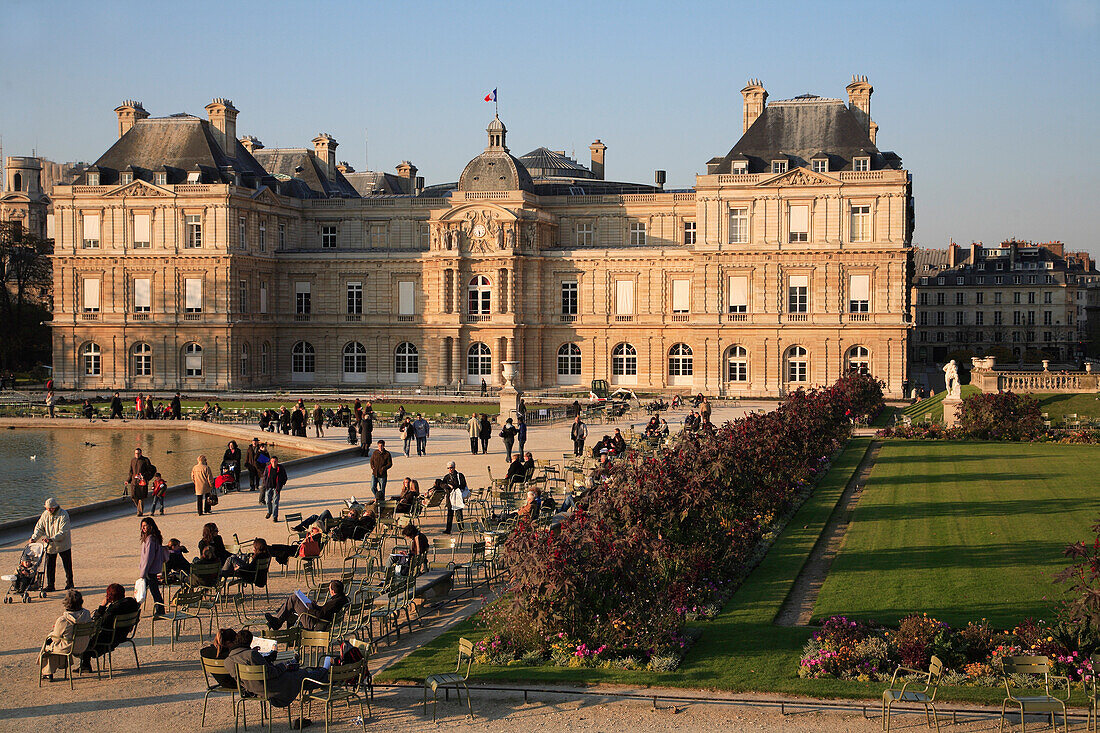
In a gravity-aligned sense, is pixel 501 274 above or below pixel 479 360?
above

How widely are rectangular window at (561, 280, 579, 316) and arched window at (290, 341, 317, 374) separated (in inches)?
602

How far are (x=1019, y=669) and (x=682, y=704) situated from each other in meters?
3.88

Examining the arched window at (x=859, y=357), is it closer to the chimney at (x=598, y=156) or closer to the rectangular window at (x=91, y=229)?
the chimney at (x=598, y=156)

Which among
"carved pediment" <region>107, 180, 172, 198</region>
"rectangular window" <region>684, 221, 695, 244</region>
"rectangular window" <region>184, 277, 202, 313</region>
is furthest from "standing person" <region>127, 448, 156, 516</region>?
"rectangular window" <region>684, 221, 695, 244</region>

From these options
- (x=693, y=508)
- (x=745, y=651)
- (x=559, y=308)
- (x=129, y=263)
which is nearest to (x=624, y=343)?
(x=559, y=308)

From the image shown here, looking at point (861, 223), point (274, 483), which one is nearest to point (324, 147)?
point (861, 223)

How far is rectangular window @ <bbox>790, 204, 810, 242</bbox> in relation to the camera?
59969mm

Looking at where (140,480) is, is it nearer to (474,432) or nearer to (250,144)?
(474,432)

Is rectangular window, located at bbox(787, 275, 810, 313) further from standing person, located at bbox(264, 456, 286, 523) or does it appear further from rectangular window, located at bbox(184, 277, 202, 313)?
standing person, located at bbox(264, 456, 286, 523)

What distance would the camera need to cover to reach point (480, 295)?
65938 millimetres

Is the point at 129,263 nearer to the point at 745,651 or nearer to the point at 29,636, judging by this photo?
the point at 29,636

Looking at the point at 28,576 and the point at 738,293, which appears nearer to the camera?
the point at 28,576

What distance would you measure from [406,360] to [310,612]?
53103mm

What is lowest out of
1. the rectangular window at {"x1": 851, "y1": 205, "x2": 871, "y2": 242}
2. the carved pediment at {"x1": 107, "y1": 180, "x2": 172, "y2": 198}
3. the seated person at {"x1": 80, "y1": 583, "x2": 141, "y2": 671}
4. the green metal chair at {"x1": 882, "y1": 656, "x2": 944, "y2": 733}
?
the green metal chair at {"x1": 882, "y1": 656, "x2": 944, "y2": 733}
